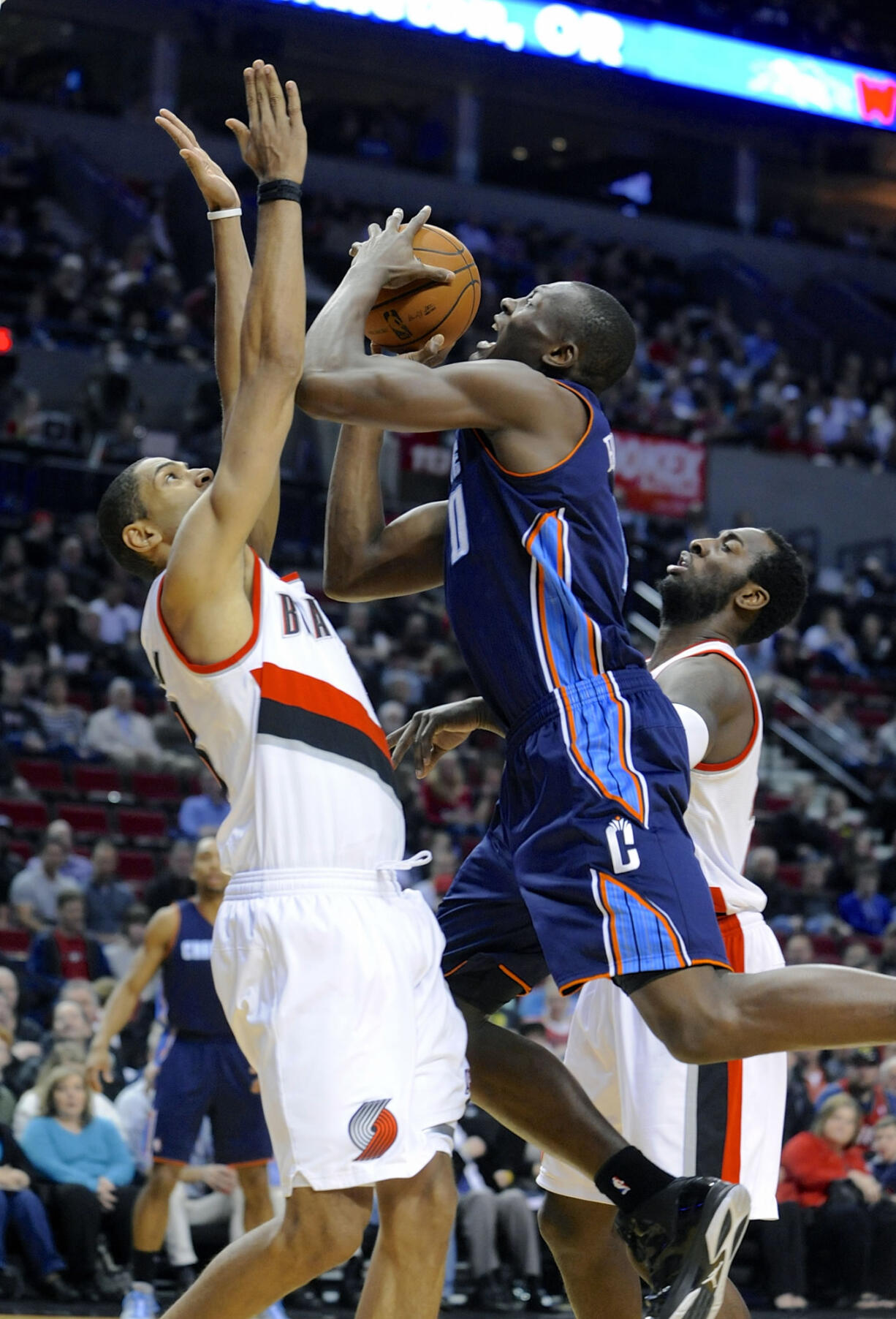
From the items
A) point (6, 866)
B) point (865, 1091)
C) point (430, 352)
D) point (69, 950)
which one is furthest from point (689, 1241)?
point (6, 866)

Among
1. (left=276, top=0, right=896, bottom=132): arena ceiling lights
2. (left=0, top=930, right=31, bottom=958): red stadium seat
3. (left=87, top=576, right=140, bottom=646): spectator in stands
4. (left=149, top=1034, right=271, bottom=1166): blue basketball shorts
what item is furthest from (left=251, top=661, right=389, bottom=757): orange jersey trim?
(left=276, top=0, right=896, bottom=132): arena ceiling lights

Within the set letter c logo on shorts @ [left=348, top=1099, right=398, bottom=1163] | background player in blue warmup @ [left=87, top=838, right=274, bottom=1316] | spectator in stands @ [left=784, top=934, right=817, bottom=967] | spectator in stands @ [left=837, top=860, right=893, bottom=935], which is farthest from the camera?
spectator in stands @ [left=837, top=860, right=893, bottom=935]

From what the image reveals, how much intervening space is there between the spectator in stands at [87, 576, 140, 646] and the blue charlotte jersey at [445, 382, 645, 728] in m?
9.83

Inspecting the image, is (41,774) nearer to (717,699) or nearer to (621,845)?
(717,699)

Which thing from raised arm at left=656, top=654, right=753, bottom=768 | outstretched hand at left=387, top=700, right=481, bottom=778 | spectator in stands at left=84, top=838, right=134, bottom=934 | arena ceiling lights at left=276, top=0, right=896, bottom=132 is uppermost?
arena ceiling lights at left=276, top=0, right=896, bottom=132

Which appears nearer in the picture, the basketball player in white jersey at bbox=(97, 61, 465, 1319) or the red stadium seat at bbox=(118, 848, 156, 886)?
the basketball player in white jersey at bbox=(97, 61, 465, 1319)

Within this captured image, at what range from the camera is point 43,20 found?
24125mm

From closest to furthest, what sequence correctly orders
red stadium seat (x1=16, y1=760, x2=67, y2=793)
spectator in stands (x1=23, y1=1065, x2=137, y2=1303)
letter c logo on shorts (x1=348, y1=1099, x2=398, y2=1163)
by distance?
1. letter c logo on shorts (x1=348, y1=1099, x2=398, y2=1163)
2. spectator in stands (x1=23, y1=1065, x2=137, y2=1303)
3. red stadium seat (x1=16, y1=760, x2=67, y2=793)

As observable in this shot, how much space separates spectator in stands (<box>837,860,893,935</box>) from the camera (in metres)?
13.4

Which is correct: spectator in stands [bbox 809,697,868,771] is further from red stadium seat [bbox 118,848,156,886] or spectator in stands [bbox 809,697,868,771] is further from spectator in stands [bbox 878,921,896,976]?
red stadium seat [bbox 118,848,156,886]

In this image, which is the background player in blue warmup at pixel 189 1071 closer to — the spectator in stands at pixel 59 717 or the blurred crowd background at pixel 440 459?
the blurred crowd background at pixel 440 459

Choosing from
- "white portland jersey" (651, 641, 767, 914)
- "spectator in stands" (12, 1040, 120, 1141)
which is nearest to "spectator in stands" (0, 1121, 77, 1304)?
"spectator in stands" (12, 1040, 120, 1141)

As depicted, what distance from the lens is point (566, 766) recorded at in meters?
3.66

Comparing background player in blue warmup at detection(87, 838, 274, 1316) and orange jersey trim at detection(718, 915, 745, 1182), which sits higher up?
orange jersey trim at detection(718, 915, 745, 1182)
